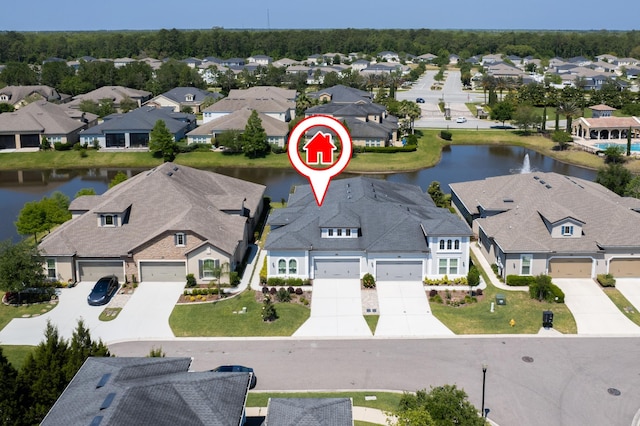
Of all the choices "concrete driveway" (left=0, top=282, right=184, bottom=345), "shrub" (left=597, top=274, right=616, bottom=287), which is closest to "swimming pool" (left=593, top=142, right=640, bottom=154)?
"shrub" (left=597, top=274, right=616, bottom=287)

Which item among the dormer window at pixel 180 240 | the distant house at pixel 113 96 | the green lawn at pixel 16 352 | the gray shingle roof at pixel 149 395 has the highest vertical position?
the distant house at pixel 113 96

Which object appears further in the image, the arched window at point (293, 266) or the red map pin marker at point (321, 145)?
the arched window at point (293, 266)

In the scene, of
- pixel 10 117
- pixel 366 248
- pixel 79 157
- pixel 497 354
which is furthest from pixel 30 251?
pixel 10 117

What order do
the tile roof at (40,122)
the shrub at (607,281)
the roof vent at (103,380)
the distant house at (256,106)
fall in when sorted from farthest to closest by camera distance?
1. the distant house at (256,106)
2. the tile roof at (40,122)
3. the shrub at (607,281)
4. the roof vent at (103,380)

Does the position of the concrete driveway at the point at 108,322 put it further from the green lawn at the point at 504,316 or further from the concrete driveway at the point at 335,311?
the green lawn at the point at 504,316

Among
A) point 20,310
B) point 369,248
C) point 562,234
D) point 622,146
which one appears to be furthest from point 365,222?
point 622,146

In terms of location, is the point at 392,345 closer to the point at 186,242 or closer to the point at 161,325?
the point at 161,325

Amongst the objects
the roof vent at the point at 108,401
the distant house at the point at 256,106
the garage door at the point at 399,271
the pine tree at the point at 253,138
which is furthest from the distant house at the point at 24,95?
the roof vent at the point at 108,401
